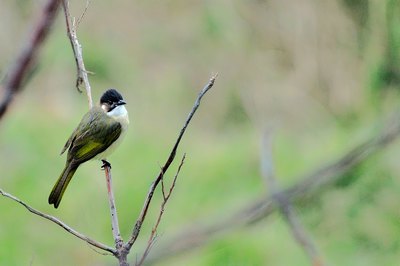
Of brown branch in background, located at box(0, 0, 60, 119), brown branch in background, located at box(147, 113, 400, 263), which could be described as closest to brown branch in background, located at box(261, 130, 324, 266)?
brown branch in background, located at box(147, 113, 400, 263)

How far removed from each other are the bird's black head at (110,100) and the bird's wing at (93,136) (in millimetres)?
51

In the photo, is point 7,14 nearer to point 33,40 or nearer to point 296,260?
point 296,260

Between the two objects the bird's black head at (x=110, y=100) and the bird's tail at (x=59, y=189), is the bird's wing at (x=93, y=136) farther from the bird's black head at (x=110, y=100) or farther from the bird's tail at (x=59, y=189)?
the bird's tail at (x=59, y=189)

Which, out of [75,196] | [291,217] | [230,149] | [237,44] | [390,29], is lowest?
[291,217]

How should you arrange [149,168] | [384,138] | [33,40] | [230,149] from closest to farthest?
[33,40] < [384,138] < [149,168] < [230,149]

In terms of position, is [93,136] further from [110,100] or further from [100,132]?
[110,100]

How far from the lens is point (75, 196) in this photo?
28.2ft

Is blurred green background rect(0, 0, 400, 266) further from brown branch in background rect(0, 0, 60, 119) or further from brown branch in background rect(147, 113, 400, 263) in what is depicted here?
brown branch in background rect(0, 0, 60, 119)

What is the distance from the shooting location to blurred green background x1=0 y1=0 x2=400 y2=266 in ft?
26.2

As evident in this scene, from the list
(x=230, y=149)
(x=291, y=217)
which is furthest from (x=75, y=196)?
(x=291, y=217)

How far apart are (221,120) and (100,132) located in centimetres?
888

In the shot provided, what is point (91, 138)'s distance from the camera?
11.6 ft

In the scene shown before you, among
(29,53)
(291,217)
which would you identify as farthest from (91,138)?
(29,53)

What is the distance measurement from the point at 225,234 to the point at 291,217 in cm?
475
